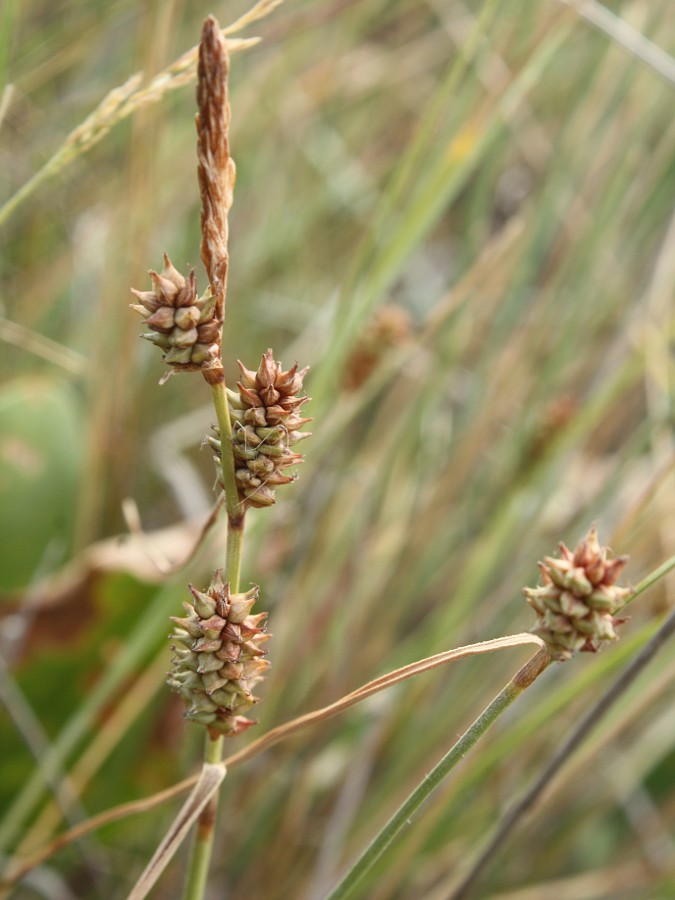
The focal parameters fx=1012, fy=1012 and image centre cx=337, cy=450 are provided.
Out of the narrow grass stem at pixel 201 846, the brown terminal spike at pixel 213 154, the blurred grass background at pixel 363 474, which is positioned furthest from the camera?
the blurred grass background at pixel 363 474

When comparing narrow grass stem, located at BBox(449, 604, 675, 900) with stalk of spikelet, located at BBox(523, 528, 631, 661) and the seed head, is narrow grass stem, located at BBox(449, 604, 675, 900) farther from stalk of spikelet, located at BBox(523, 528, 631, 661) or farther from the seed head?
the seed head

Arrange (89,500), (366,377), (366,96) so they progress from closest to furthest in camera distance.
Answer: (366,377)
(89,500)
(366,96)

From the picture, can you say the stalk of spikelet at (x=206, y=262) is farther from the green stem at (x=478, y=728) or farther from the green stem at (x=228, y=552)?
the green stem at (x=478, y=728)

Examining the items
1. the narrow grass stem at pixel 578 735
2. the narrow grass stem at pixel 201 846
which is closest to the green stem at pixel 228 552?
the narrow grass stem at pixel 201 846

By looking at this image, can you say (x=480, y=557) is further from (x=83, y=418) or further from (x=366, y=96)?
(x=366, y=96)

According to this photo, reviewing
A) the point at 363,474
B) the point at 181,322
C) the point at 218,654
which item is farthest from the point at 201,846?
the point at 363,474

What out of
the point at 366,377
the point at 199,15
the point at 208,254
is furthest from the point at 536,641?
the point at 199,15

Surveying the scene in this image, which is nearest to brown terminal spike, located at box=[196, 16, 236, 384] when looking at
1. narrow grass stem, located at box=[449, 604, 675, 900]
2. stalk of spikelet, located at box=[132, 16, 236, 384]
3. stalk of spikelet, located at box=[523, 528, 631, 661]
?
stalk of spikelet, located at box=[132, 16, 236, 384]
